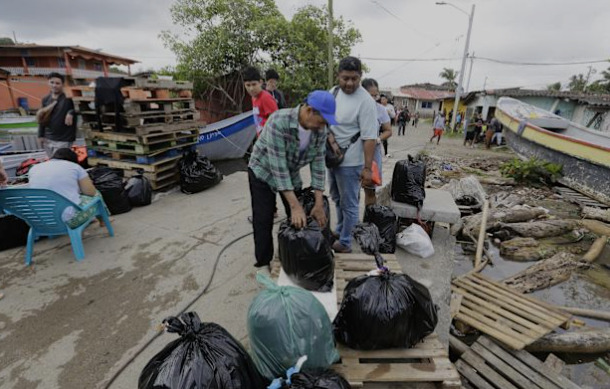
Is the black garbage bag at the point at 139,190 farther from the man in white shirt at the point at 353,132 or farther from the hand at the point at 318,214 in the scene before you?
the hand at the point at 318,214

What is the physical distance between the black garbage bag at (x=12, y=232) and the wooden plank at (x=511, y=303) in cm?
495

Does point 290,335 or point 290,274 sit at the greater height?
point 290,335

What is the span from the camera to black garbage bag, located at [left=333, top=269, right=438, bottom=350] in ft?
5.56

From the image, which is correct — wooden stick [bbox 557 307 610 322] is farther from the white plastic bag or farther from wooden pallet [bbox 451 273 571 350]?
the white plastic bag

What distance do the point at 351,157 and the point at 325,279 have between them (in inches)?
44.2

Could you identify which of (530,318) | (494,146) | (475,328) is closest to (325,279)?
(475,328)

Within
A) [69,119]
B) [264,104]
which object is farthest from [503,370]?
[69,119]

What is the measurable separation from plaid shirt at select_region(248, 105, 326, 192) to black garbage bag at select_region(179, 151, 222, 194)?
2913 mm

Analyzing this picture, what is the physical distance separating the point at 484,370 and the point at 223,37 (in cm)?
1177

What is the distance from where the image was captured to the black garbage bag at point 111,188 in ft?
13.2

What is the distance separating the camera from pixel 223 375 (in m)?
1.21

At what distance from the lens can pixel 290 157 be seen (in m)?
2.34

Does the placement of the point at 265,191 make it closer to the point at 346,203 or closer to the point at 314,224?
the point at 314,224

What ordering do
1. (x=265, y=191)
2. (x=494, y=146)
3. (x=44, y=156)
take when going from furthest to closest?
(x=494, y=146) < (x=44, y=156) < (x=265, y=191)
